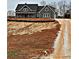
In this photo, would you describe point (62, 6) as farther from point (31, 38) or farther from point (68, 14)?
point (31, 38)

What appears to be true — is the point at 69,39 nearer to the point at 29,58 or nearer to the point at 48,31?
the point at 48,31

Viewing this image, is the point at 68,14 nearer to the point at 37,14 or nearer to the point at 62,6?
the point at 62,6

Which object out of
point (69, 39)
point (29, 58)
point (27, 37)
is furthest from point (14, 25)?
point (69, 39)

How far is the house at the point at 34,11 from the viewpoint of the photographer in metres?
2.53

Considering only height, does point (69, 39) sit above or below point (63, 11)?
below

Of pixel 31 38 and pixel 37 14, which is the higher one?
pixel 37 14

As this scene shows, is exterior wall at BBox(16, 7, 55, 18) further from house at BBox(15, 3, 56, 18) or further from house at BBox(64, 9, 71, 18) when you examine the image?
house at BBox(64, 9, 71, 18)

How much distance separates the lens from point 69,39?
2521mm

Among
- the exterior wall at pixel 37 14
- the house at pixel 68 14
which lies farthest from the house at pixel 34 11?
the house at pixel 68 14

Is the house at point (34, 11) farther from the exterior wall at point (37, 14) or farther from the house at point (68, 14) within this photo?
the house at point (68, 14)

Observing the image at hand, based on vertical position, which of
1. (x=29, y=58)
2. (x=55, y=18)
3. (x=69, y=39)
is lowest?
(x=29, y=58)

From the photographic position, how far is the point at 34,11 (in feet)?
8.32

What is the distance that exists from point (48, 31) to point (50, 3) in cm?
25

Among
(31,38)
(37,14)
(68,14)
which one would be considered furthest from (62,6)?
(31,38)
